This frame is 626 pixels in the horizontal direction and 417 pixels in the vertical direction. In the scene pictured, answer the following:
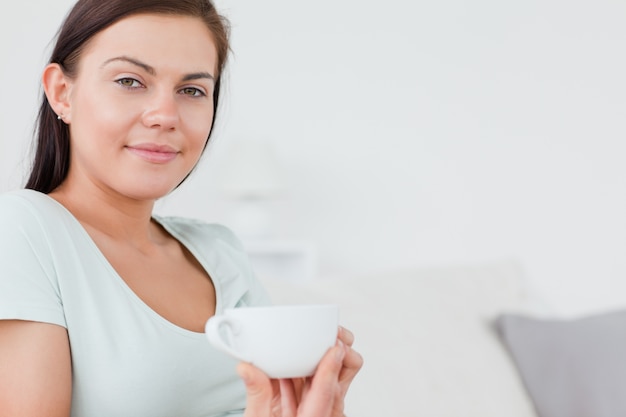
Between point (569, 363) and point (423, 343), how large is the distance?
1.45 ft

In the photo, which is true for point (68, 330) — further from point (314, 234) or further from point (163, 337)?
point (314, 234)

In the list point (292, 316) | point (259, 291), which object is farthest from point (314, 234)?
point (292, 316)

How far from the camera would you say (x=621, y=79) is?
14.4 feet

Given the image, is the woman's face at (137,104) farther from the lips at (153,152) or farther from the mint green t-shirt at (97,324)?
the mint green t-shirt at (97,324)

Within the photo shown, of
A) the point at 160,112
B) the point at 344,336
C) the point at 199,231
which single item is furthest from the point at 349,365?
the point at 199,231

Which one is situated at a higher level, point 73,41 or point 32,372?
point 73,41

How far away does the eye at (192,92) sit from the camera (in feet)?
4.72

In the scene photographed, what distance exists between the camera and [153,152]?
1383 mm

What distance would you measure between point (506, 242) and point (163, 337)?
3.17m

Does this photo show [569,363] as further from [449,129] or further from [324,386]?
[449,129]

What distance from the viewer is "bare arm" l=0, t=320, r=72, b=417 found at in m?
1.15

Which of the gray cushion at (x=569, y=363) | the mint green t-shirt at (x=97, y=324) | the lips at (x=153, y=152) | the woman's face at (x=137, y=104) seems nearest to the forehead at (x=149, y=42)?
the woman's face at (x=137, y=104)

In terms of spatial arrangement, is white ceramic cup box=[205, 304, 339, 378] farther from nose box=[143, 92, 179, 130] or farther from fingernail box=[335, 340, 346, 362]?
nose box=[143, 92, 179, 130]

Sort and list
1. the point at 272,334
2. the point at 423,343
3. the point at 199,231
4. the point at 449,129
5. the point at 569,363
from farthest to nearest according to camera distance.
→ the point at 449,129, the point at 569,363, the point at 423,343, the point at 199,231, the point at 272,334
